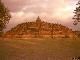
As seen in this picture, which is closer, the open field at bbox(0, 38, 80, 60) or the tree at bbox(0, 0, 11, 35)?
the tree at bbox(0, 0, 11, 35)

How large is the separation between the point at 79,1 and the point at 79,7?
0.75 metres

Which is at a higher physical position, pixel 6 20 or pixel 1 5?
pixel 1 5

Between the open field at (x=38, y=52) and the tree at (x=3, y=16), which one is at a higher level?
the tree at (x=3, y=16)

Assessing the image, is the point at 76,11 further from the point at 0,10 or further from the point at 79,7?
the point at 0,10

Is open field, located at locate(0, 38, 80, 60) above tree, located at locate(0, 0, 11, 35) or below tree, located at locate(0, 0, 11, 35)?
below

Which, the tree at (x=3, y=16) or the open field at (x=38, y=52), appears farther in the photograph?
the open field at (x=38, y=52)

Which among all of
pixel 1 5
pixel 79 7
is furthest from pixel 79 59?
pixel 1 5

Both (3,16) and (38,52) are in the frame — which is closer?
(3,16)

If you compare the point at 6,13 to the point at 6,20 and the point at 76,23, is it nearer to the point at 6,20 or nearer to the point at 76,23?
the point at 6,20

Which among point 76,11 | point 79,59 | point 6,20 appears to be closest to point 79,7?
point 76,11

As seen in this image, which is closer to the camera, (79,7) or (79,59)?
(79,7)

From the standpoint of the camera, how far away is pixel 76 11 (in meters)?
23.2

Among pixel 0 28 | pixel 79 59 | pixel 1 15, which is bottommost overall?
pixel 79 59

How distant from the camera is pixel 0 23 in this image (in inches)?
914
